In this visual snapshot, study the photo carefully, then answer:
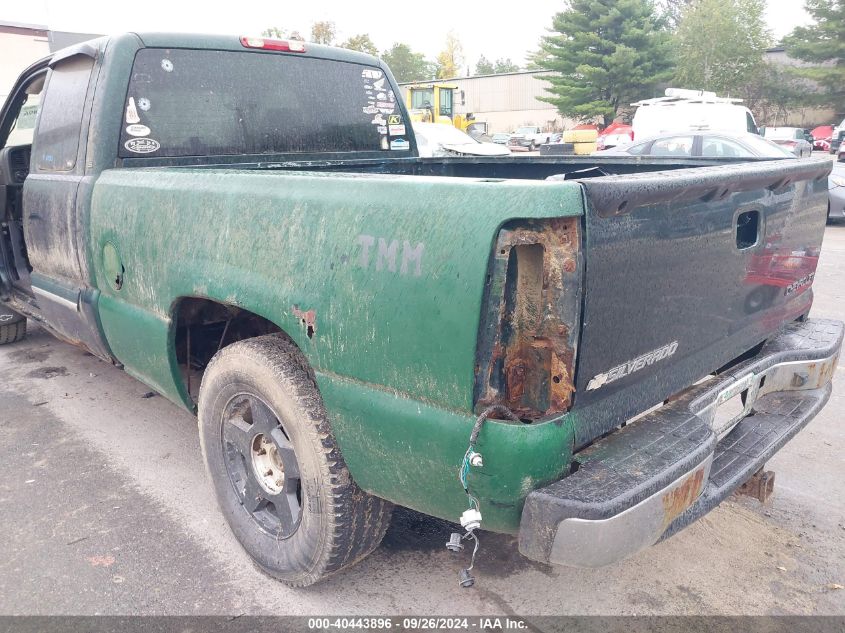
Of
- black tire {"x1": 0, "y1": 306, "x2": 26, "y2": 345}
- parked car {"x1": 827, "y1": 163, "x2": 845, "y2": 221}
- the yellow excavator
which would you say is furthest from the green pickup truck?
the yellow excavator

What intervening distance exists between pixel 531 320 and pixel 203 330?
1.95m

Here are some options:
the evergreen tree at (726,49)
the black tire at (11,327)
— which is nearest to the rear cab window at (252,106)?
the black tire at (11,327)

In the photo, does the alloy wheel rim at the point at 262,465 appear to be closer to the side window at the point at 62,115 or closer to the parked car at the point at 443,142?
the side window at the point at 62,115

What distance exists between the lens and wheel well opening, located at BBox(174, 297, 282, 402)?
2.80 meters

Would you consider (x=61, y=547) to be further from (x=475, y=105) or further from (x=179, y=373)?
(x=475, y=105)

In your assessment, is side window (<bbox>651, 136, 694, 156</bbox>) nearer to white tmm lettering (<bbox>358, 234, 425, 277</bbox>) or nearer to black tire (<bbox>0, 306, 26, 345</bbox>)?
black tire (<bbox>0, 306, 26, 345</bbox>)

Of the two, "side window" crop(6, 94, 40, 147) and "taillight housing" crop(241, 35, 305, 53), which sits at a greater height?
"taillight housing" crop(241, 35, 305, 53)

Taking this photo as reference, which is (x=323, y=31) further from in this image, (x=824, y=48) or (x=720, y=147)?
(x=720, y=147)

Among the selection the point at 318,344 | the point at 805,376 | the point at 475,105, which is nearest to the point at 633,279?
the point at 318,344

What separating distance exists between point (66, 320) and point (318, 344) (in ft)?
7.24

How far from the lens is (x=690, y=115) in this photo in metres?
16.5

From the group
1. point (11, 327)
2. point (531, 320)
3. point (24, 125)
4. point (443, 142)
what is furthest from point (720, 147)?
point (531, 320)

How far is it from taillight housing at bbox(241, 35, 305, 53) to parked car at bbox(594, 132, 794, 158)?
21.1 feet

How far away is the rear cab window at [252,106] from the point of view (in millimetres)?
3256
